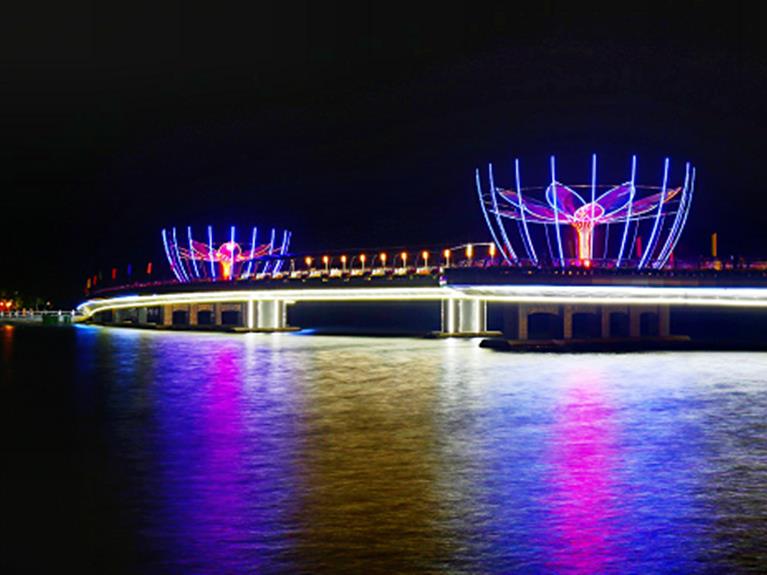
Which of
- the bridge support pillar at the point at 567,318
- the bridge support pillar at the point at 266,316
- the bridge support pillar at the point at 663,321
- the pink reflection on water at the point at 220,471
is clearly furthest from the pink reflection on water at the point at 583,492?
the bridge support pillar at the point at 266,316

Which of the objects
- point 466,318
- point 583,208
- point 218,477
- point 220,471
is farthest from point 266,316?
point 218,477

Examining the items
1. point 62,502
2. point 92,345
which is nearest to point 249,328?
A: point 92,345

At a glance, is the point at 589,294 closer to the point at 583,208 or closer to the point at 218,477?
the point at 583,208

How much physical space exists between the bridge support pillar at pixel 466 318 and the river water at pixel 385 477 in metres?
50.5

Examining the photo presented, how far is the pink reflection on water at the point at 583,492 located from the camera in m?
12.5

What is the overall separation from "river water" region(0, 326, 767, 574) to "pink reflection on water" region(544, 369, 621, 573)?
0.05 metres

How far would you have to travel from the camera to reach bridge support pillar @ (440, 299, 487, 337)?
92.8m

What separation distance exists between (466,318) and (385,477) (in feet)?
246

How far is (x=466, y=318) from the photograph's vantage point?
9300 centimetres

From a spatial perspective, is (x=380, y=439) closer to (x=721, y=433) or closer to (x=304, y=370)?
(x=721, y=433)

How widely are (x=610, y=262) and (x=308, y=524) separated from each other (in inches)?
2497

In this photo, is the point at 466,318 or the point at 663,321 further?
the point at 466,318

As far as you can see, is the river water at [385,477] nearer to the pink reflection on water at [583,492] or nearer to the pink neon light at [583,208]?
the pink reflection on water at [583,492]

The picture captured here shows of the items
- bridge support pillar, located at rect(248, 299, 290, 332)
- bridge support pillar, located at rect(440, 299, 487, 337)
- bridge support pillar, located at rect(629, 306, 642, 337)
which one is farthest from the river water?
bridge support pillar, located at rect(248, 299, 290, 332)
